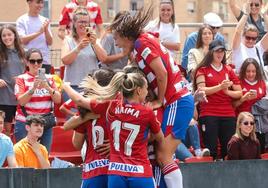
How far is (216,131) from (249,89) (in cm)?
99

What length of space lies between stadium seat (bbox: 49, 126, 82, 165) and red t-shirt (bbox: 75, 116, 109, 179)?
9.46 feet

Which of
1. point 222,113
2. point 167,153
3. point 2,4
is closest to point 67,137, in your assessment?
point 222,113

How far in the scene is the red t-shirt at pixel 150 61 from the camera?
9789 mm

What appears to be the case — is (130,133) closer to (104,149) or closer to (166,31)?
(104,149)

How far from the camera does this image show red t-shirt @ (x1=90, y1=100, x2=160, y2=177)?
934cm

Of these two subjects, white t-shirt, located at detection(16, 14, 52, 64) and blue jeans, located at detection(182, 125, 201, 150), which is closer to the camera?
blue jeans, located at detection(182, 125, 201, 150)

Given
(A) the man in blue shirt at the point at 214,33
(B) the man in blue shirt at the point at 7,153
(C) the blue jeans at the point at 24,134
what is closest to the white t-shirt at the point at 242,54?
(A) the man in blue shirt at the point at 214,33

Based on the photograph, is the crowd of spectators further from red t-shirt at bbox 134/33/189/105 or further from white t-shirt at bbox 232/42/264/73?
A: red t-shirt at bbox 134/33/189/105

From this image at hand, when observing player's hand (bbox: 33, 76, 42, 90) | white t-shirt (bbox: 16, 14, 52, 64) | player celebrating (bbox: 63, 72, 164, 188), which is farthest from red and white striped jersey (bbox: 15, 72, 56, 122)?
player celebrating (bbox: 63, 72, 164, 188)

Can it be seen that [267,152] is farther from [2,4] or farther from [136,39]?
[2,4]

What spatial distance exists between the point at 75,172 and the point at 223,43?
10.9 ft

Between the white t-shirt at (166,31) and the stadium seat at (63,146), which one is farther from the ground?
the white t-shirt at (166,31)

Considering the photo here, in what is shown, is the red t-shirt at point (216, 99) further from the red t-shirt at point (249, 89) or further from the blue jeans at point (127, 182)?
the blue jeans at point (127, 182)

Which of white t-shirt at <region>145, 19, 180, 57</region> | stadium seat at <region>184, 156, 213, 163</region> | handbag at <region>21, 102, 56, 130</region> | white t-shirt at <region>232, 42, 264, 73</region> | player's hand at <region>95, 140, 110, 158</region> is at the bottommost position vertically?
stadium seat at <region>184, 156, 213, 163</region>
